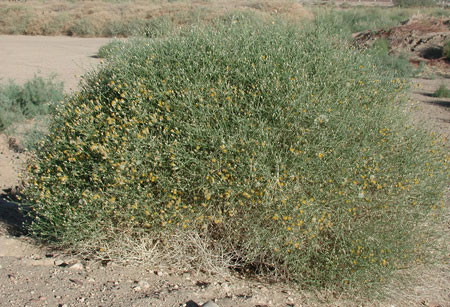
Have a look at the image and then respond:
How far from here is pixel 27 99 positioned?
9.52 m

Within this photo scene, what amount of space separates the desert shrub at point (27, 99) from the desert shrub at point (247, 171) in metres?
5.50

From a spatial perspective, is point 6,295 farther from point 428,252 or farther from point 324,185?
point 428,252

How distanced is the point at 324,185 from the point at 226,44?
170cm

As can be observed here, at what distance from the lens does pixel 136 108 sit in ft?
12.6

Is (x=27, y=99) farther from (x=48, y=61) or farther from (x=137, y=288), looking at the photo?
(x=48, y=61)

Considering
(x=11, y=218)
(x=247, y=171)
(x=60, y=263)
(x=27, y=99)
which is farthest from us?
(x=27, y=99)

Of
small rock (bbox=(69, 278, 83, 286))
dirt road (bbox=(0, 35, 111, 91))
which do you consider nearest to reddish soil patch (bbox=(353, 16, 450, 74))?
dirt road (bbox=(0, 35, 111, 91))

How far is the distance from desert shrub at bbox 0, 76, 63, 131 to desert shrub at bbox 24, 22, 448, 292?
5.50m

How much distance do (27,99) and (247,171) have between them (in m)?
7.48

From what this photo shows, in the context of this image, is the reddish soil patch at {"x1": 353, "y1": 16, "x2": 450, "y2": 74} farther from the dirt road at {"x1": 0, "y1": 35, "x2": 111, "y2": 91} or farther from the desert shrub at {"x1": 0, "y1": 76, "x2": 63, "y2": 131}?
the desert shrub at {"x1": 0, "y1": 76, "x2": 63, "y2": 131}

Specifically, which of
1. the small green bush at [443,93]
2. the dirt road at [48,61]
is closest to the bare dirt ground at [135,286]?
the dirt road at [48,61]

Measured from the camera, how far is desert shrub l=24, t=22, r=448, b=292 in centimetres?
353

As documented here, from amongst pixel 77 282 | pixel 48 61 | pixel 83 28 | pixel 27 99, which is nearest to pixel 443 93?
pixel 27 99

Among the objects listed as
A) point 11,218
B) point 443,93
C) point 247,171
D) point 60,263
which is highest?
point 247,171
